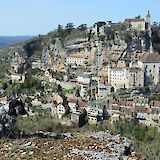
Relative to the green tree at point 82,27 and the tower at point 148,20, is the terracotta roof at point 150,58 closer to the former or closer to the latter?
the tower at point 148,20

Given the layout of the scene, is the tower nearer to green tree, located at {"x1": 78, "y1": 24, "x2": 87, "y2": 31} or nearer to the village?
the village

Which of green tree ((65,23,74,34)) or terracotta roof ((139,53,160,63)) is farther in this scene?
green tree ((65,23,74,34))

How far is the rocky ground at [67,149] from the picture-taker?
28.2 ft

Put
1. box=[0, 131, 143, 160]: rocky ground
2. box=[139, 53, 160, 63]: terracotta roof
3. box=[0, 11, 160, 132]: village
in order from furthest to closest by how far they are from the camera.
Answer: box=[139, 53, 160, 63]: terracotta roof → box=[0, 11, 160, 132]: village → box=[0, 131, 143, 160]: rocky ground

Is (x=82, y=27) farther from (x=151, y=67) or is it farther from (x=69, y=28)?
(x=151, y=67)

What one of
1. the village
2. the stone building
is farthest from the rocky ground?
the stone building

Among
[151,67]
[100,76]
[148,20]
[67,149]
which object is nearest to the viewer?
[67,149]

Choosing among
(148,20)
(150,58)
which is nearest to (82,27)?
(148,20)

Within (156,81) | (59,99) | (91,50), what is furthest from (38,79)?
(156,81)

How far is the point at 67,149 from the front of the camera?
8.98 metres

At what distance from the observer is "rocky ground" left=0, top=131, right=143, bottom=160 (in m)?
8.59

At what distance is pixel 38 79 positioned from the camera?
4266 centimetres

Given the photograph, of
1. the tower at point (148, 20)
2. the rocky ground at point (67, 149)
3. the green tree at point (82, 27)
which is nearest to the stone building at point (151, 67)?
the tower at point (148, 20)

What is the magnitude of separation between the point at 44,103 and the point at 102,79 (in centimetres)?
571
